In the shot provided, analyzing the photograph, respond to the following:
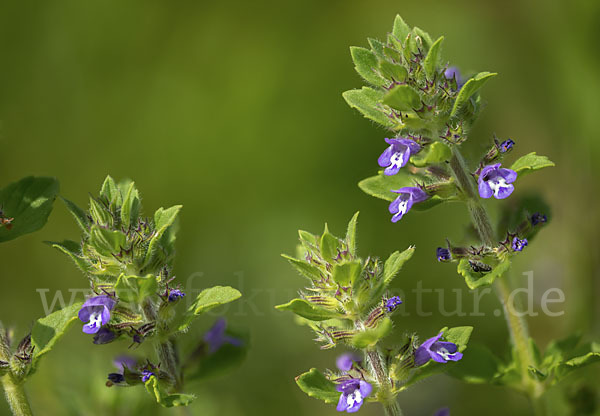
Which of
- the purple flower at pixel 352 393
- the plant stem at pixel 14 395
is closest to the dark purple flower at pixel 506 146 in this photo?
the purple flower at pixel 352 393

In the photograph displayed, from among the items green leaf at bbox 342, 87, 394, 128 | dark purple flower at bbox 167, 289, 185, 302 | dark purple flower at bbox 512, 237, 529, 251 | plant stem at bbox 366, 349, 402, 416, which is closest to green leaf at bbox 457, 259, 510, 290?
dark purple flower at bbox 512, 237, 529, 251

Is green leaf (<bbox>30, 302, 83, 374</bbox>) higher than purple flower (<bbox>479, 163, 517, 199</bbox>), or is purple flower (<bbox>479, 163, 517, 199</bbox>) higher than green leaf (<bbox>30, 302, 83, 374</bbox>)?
purple flower (<bbox>479, 163, 517, 199</bbox>)

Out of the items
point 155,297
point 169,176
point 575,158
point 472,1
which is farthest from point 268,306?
point 472,1

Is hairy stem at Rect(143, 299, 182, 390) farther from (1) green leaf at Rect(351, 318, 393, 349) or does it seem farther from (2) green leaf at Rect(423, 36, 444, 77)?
(2) green leaf at Rect(423, 36, 444, 77)

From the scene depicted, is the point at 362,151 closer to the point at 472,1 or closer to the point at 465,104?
the point at 472,1

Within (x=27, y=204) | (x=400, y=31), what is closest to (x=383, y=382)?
(x=400, y=31)
